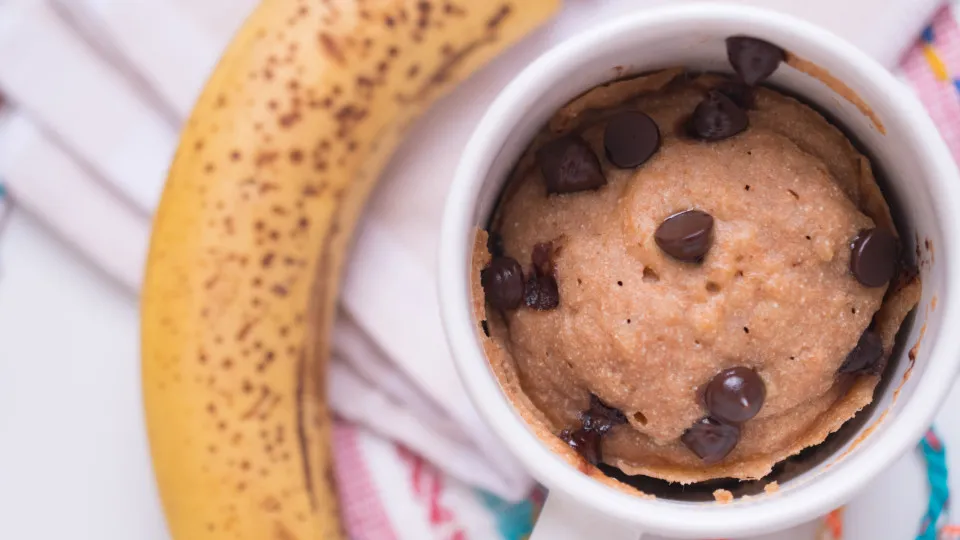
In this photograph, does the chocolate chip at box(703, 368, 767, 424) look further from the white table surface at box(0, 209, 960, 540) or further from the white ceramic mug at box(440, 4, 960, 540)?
the white table surface at box(0, 209, 960, 540)

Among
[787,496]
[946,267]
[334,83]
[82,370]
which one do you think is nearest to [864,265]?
[946,267]

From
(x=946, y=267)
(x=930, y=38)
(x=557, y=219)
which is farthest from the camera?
(x=930, y=38)

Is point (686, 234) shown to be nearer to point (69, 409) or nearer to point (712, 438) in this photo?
point (712, 438)

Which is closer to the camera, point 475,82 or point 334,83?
point 334,83

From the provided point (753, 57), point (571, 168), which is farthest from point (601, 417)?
point (753, 57)

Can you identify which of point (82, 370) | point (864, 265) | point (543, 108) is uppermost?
point (543, 108)

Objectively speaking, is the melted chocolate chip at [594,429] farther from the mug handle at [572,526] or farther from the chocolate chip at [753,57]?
the chocolate chip at [753,57]

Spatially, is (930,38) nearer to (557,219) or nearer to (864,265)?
(864,265)

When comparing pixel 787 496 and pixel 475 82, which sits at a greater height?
pixel 475 82
